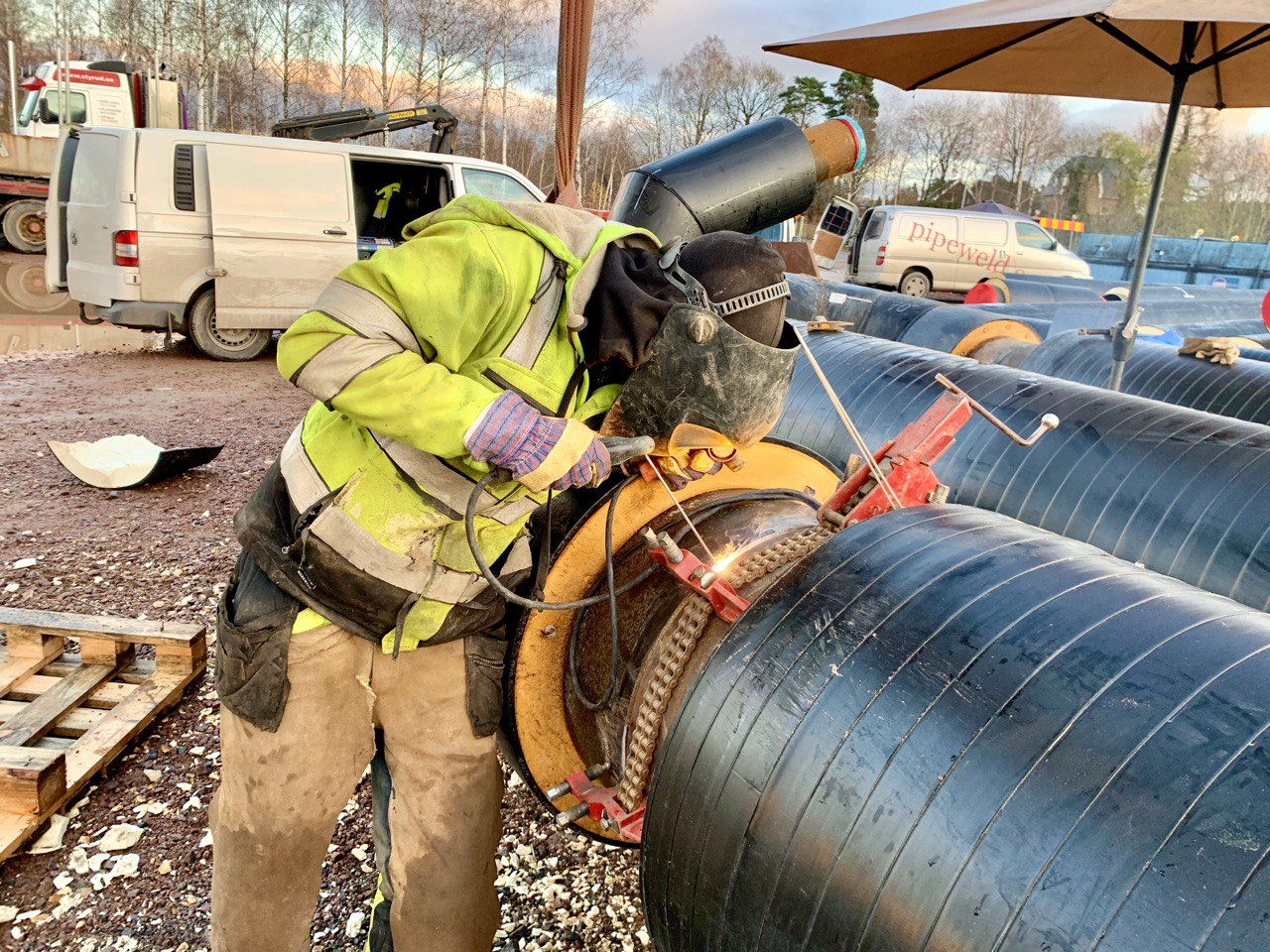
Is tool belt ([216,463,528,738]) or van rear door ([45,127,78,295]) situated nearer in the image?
tool belt ([216,463,528,738])

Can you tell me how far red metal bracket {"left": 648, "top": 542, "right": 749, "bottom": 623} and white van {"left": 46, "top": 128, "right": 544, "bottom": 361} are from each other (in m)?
7.39

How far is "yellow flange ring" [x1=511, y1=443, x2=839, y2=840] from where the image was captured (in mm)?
1852

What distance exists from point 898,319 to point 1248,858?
6.86 meters

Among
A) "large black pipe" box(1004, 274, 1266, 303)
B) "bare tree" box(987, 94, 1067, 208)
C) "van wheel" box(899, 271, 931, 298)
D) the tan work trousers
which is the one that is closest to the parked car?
"van wheel" box(899, 271, 931, 298)

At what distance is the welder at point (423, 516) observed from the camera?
1.42 meters

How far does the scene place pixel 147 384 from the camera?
23.6 ft

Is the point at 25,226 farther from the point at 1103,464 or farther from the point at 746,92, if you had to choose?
the point at 746,92

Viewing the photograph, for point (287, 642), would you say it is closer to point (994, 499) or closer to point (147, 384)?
point (994, 499)

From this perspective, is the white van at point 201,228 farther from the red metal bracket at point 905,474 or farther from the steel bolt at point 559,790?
the red metal bracket at point 905,474

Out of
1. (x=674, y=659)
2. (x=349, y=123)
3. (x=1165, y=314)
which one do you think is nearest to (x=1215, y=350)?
(x=674, y=659)

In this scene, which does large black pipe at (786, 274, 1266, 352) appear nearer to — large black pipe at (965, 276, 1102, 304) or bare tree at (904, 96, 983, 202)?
large black pipe at (965, 276, 1102, 304)

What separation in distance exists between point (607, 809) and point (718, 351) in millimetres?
946

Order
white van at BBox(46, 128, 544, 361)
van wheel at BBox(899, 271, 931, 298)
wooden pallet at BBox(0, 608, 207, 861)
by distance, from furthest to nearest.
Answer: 1. van wheel at BBox(899, 271, 931, 298)
2. white van at BBox(46, 128, 544, 361)
3. wooden pallet at BBox(0, 608, 207, 861)

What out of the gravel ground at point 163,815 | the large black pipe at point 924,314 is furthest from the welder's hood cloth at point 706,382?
the large black pipe at point 924,314
